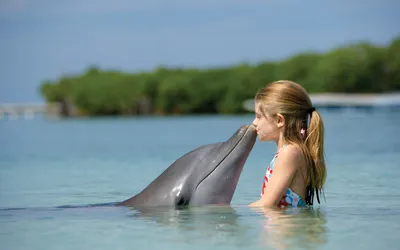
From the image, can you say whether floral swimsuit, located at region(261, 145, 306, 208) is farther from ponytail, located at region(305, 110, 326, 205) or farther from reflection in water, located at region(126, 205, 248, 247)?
reflection in water, located at region(126, 205, 248, 247)

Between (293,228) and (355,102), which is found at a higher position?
(293,228)

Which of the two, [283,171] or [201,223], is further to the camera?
[201,223]

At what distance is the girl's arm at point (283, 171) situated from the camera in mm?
7340

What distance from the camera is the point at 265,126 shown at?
754cm

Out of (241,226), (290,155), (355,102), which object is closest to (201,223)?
(241,226)

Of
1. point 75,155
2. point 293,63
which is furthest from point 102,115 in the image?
point 75,155

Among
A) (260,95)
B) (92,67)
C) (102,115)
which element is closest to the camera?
(260,95)

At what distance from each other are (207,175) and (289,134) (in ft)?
2.54

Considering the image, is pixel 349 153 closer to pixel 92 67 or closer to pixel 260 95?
pixel 260 95

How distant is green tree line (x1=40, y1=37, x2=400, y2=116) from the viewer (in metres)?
109

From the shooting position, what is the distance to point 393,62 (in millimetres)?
109938

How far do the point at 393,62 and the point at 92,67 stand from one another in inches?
2416

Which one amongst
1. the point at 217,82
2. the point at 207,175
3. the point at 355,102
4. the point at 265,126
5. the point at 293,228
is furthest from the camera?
the point at 217,82

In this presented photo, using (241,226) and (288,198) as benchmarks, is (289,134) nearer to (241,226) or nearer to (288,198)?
(288,198)
